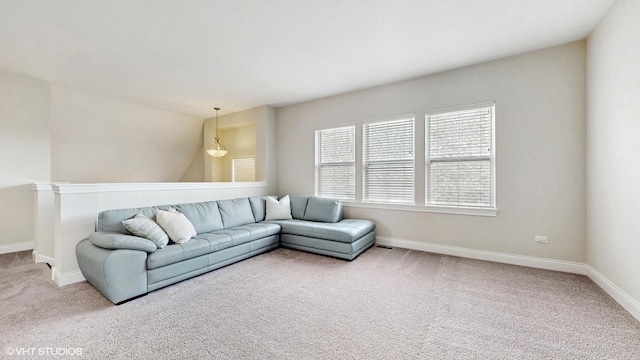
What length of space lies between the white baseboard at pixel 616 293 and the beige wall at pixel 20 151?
7621 mm

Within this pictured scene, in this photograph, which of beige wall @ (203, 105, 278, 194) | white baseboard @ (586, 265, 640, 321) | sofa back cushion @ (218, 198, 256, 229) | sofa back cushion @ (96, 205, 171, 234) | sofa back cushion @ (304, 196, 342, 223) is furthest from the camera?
beige wall @ (203, 105, 278, 194)

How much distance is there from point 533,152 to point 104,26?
5145 mm

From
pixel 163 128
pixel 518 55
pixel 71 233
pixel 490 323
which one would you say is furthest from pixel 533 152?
pixel 163 128

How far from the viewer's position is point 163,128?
6000 mm

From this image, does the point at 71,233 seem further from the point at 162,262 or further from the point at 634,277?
the point at 634,277

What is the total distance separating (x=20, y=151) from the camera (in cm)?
400

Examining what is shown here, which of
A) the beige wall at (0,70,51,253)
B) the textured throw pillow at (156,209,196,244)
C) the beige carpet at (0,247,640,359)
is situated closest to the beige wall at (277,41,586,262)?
the beige carpet at (0,247,640,359)

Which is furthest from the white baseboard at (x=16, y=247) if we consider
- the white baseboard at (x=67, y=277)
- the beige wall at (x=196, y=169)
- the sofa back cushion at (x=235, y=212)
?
the beige wall at (x=196, y=169)

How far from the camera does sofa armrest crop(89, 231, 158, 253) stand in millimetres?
2523

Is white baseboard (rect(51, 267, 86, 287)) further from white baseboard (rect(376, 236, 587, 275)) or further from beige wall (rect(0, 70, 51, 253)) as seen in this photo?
white baseboard (rect(376, 236, 587, 275))

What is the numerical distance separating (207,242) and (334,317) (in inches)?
74.3

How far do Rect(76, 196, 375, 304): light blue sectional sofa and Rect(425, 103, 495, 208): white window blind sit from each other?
51.1 inches

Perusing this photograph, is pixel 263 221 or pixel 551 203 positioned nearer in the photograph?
pixel 551 203

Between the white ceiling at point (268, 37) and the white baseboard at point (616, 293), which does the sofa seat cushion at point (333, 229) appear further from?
the white baseboard at point (616, 293)
